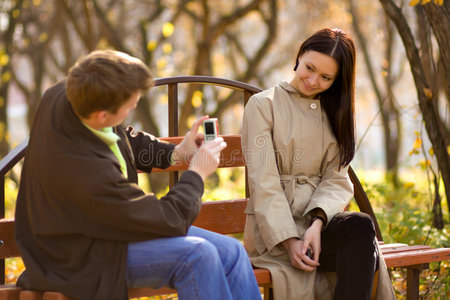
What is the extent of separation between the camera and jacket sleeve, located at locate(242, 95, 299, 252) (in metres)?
3.21

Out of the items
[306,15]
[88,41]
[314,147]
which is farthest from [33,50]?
[314,147]

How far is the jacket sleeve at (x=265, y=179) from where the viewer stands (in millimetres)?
3211

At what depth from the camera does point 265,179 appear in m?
3.28

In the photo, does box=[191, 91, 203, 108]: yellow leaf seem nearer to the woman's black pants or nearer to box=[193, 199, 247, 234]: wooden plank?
box=[193, 199, 247, 234]: wooden plank

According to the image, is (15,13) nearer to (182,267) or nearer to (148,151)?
(148,151)

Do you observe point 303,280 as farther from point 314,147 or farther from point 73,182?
point 73,182

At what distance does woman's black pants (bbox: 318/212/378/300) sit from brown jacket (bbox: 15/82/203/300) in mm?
826

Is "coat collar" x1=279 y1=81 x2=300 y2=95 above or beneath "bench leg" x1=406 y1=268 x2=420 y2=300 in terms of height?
above

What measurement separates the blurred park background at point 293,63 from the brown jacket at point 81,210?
6.73ft

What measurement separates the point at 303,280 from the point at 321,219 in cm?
30

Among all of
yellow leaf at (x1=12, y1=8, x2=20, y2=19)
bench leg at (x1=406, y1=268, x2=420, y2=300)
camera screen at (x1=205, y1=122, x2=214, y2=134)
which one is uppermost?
yellow leaf at (x1=12, y1=8, x2=20, y2=19)

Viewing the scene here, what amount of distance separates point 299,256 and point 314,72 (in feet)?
2.94

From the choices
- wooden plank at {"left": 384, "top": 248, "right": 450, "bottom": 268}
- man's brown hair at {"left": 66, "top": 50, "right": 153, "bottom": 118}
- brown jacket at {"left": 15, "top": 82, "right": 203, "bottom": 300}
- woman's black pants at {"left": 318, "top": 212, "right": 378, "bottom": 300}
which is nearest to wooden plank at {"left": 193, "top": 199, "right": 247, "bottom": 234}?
woman's black pants at {"left": 318, "top": 212, "right": 378, "bottom": 300}

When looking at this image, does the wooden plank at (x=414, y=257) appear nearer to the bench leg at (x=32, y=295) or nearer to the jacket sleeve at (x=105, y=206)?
the jacket sleeve at (x=105, y=206)
